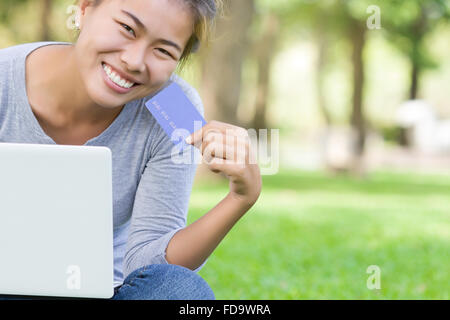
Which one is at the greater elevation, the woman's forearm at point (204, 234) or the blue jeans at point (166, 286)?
the woman's forearm at point (204, 234)

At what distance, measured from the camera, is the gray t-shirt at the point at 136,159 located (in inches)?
86.0

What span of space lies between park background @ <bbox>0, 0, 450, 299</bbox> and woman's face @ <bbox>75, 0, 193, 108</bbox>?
0.40 metres

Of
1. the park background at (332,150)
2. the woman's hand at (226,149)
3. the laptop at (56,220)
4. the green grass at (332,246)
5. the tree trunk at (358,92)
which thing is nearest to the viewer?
the laptop at (56,220)

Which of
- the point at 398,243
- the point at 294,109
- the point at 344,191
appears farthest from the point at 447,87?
the point at 398,243

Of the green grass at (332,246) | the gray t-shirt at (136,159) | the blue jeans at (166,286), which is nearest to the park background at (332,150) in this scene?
the green grass at (332,246)

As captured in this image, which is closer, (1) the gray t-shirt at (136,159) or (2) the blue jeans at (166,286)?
(2) the blue jeans at (166,286)

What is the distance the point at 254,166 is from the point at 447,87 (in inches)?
957

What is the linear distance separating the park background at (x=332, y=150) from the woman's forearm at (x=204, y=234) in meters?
0.19

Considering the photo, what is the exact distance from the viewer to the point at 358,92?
1244 centimetres

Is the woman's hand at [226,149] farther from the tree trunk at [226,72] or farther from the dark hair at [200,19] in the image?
the tree trunk at [226,72]

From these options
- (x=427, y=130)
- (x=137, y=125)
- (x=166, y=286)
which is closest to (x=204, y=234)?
(x=166, y=286)

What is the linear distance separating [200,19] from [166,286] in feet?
2.62

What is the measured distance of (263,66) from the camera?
1650 centimetres

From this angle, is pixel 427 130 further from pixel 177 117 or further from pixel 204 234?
pixel 177 117
